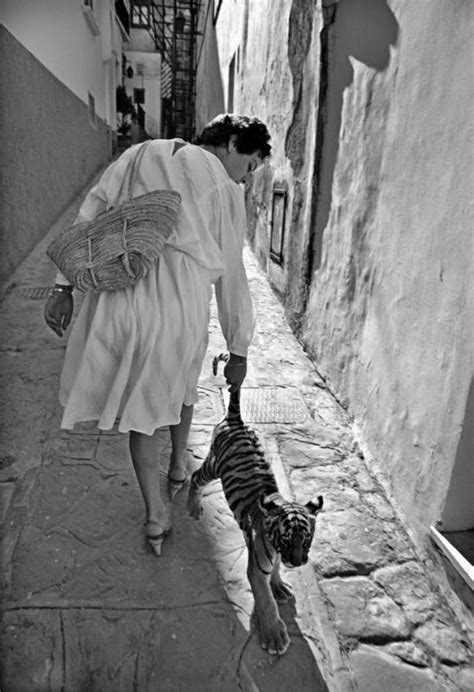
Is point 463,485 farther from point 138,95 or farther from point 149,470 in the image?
point 138,95

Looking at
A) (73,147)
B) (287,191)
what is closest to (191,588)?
(287,191)

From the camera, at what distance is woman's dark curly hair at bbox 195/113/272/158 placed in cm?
198

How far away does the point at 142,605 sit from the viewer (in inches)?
76.8

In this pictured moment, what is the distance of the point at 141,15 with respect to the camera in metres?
28.8

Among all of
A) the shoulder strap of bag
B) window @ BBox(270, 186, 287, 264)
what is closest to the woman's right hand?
the shoulder strap of bag

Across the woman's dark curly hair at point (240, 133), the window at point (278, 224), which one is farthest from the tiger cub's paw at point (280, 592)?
the window at point (278, 224)

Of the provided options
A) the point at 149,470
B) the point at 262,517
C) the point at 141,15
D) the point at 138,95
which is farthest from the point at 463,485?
the point at 141,15

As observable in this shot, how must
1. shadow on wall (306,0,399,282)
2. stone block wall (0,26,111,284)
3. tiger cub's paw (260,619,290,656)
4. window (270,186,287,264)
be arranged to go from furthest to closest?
window (270,186,287,264) < stone block wall (0,26,111,284) < shadow on wall (306,0,399,282) < tiger cub's paw (260,619,290,656)

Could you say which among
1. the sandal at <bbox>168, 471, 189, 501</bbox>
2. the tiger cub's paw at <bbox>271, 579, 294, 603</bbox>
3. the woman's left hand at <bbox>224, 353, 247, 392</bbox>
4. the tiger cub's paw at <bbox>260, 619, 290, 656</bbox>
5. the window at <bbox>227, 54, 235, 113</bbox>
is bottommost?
the sandal at <bbox>168, 471, 189, 501</bbox>

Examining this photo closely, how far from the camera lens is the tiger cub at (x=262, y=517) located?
5.27ft

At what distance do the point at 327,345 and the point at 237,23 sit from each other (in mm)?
8332

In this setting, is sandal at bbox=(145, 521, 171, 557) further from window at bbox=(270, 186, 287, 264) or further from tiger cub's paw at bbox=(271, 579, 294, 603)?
window at bbox=(270, 186, 287, 264)

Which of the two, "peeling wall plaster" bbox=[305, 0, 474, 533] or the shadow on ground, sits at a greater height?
"peeling wall plaster" bbox=[305, 0, 474, 533]

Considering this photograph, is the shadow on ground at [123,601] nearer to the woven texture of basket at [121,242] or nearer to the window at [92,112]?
the woven texture of basket at [121,242]
